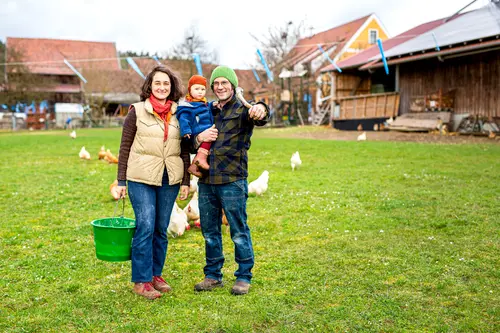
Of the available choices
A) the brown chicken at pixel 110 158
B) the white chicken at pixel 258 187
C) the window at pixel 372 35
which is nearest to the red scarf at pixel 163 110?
the white chicken at pixel 258 187

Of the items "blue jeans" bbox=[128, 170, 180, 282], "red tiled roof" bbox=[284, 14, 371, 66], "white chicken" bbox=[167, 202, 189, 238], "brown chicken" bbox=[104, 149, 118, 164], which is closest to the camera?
"blue jeans" bbox=[128, 170, 180, 282]

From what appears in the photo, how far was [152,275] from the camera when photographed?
434 centimetres

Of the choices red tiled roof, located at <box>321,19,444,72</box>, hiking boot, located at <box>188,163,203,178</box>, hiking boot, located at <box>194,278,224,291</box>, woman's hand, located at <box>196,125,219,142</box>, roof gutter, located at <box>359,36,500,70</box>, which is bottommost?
hiking boot, located at <box>194,278,224,291</box>

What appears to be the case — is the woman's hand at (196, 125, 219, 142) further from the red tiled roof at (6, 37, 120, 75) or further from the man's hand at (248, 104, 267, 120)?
the red tiled roof at (6, 37, 120, 75)

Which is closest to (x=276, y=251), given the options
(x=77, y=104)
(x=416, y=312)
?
(x=416, y=312)

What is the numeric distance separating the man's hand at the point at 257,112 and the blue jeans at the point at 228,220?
63 cm

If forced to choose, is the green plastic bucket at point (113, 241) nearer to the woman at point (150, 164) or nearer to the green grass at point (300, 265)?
the woman at point (150, 164)

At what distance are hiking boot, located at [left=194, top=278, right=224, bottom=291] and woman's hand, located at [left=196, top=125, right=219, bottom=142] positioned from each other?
126 centimetres

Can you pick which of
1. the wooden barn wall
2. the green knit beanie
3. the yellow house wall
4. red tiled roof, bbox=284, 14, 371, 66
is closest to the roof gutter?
the wooden barn wall

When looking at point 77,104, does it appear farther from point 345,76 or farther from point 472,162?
point 472,162

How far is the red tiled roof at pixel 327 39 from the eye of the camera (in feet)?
145

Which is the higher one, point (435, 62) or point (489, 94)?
point (435, 62)

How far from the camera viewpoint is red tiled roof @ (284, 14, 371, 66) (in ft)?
145

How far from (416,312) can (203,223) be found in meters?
1.91
